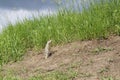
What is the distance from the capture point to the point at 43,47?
26.6ft

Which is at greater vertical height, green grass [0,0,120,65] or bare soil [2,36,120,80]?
green grass [0,0,120,65]

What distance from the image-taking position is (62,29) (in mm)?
7895

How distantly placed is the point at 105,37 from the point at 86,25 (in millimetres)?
481

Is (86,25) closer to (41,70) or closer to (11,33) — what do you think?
(41,70)

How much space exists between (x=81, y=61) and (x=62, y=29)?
1728 mm

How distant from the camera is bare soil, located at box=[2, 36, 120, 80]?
5.75 m

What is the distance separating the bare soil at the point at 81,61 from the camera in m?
5.75

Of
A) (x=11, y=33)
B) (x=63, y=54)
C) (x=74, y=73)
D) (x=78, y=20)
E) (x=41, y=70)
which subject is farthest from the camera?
(x=11, y=33)

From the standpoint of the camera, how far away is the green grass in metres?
7.25

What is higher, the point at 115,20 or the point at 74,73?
the point at 115,20

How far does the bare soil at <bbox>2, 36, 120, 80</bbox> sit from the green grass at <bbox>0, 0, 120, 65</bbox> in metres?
0.23

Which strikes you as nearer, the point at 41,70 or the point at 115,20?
the point at 41,70

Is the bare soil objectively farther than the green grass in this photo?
No

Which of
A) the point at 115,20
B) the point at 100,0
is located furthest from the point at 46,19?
the point at 115,20
